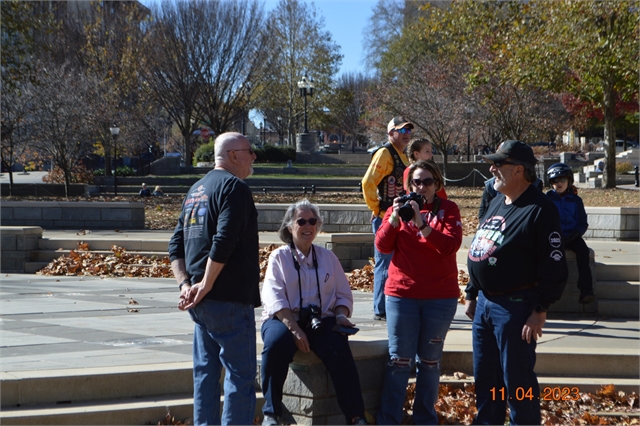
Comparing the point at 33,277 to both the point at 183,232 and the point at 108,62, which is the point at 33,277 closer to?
the point at 183,232

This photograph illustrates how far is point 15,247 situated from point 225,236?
34.4 feet

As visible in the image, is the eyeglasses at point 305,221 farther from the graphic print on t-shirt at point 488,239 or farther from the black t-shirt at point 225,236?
the graphic print on t-shirt at point 488,239

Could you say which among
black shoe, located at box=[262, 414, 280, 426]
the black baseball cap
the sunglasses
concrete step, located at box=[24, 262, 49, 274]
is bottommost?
concrete step, located at box=[24, 262, 49, 274]

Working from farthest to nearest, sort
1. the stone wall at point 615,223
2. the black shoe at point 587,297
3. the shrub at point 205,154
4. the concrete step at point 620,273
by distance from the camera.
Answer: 1. the shrub at point 205,154
2. the stone wall at point 615,223
3. the concrete step at point 620,273
4. the black shoe at point 587,297

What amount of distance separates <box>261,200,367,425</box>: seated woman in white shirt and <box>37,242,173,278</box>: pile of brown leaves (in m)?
7.86

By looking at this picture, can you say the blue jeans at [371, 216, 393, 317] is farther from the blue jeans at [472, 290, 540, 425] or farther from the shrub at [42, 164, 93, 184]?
the shrub at [42, 164, 93, 184]

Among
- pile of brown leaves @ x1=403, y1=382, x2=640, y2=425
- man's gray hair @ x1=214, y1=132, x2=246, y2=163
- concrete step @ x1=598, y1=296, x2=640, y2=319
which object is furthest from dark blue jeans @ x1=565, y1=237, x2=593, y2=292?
man's gray hair @ x1=214, y1=132, x2=246, y2=163

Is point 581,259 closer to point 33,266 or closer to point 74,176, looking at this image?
point 33,266

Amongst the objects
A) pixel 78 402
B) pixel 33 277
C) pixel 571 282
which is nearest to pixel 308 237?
pixel 78 402

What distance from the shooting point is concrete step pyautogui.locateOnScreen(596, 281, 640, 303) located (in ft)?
28.1

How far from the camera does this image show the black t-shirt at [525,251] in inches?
170

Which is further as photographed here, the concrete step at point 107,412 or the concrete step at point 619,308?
the concrete step at point 619,308

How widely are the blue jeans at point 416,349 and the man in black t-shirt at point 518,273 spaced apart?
40cm

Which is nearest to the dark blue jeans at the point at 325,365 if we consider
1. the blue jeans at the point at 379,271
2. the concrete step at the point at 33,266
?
the blue jeans at the point at 379,271
